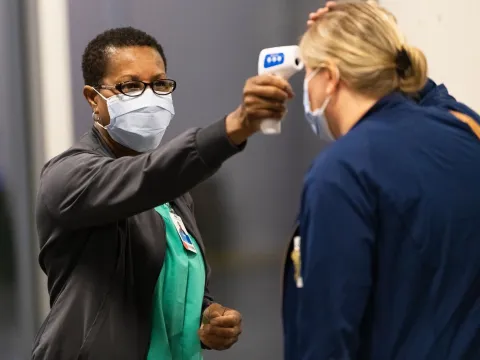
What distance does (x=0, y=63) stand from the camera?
183 centimetres

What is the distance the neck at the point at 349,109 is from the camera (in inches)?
35.5

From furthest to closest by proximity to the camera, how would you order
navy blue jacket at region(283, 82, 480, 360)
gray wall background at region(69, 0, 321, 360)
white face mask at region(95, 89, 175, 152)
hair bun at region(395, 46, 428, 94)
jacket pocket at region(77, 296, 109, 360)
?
gray wall background at region(69, 0, 321, 360) < white face mask at region(95, 89, 175, 152) < jacket pocket at region(77, 296, 109, 360) < hair bun at region(395, 46, 428, 94) < navy blue jacket at region(283, 82, 480, 360)

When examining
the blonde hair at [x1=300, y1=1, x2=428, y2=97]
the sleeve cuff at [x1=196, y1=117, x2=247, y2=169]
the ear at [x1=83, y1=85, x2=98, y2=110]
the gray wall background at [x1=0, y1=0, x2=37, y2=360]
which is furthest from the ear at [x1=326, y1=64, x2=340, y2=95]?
the gray wall background at [x1=0, y1=0, x2=37, y2=360]

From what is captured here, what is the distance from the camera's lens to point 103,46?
4.17 feet

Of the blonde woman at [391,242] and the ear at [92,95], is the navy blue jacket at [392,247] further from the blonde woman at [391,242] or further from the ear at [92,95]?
the ear at [92,95]

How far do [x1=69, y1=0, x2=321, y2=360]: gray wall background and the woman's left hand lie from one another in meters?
0.58

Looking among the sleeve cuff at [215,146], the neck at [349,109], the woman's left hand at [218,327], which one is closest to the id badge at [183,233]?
the woman's left hand at [218,327]

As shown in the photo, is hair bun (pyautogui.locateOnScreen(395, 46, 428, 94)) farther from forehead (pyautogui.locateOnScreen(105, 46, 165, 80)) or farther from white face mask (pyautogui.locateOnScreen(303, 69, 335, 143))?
forehead (pyautogui.locateOnScreen(105, 46, 165, 80))

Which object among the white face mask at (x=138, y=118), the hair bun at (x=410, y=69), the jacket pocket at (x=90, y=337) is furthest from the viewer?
the white face mask at (x=138, y=118)

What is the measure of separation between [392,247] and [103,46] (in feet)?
2.60

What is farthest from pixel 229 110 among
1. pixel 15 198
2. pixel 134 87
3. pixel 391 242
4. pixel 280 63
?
pixel 391 242

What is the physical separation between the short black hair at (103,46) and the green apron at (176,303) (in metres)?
0.33

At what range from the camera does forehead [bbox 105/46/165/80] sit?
1239 millimetres

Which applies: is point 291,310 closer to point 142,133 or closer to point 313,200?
point 313,200
